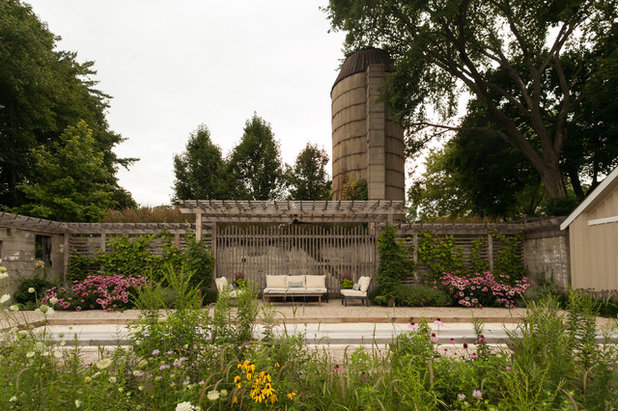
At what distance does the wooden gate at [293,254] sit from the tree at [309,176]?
1040cm

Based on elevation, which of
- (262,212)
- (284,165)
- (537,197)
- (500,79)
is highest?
(500,79)

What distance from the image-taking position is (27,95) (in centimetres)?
1438

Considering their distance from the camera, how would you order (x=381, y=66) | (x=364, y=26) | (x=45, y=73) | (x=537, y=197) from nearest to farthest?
(x=364, y=26), (x=45, y=73), (x=381, y=66), (x=537, y=197)

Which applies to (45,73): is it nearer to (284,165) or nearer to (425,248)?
(284,165)

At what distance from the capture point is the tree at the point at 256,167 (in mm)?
20375

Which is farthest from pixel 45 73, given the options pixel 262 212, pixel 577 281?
pixel 577 281

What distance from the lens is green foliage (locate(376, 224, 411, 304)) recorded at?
28.8ft

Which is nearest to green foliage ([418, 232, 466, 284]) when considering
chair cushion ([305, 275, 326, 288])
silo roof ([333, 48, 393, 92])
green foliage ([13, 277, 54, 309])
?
chair cushion ([305, 275, 326, 288])

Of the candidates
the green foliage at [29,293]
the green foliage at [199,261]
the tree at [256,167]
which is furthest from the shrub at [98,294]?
the tree at [256,167]

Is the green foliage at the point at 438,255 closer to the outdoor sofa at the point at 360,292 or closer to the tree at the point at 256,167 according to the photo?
the outdoor sofa at the point at 360,292

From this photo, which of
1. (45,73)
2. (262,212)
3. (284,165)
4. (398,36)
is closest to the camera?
(262,212)

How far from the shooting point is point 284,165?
70.1 feet

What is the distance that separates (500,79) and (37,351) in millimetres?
16315

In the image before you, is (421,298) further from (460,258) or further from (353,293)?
(460,258)
